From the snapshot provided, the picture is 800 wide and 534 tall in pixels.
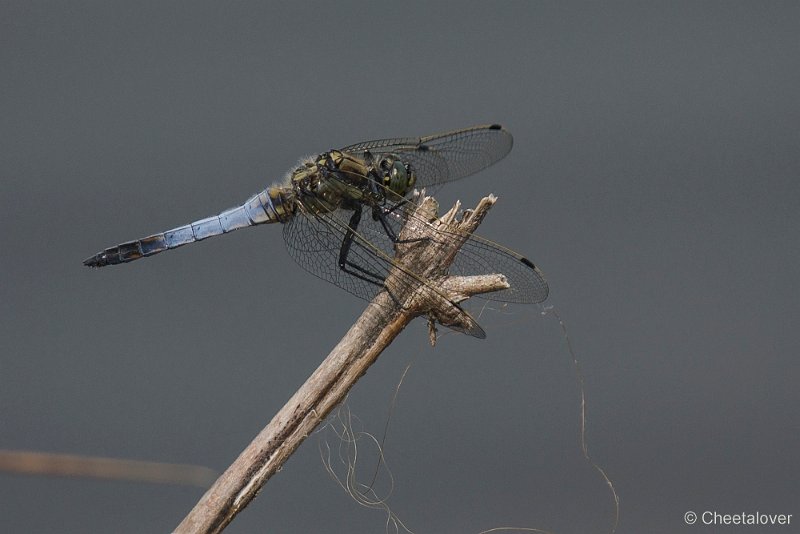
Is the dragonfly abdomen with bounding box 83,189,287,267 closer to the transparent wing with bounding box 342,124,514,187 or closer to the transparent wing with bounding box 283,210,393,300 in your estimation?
the transparent wing with bounding box 283,210,393,300

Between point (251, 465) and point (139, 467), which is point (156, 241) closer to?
point (251, 465)

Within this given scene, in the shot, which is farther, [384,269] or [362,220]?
[362,220]

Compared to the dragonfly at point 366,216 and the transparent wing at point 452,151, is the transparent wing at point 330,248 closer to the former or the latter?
the dragonfly at point 366,216

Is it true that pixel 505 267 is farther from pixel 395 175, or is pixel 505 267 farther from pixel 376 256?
pixel 395 175

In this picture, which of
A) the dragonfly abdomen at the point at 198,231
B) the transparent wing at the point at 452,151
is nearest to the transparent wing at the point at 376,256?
the dragonfly abdomen at the point at 198,231

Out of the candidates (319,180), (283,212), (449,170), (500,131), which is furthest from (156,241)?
(500,131)
